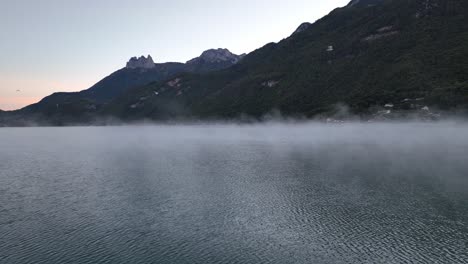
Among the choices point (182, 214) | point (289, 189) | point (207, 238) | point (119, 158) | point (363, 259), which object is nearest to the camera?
point (363, 259)

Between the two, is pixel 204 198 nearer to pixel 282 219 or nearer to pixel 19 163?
pixel 282 219

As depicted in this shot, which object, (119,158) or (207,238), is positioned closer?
(207,238)

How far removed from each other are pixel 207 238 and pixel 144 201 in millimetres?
21558

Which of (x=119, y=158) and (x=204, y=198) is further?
(x=119, y=158)

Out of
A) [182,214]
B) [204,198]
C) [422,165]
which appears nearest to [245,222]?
[182,214]

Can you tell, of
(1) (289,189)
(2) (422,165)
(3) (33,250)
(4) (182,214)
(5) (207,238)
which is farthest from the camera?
(2) (422,165)

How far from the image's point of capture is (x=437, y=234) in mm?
Answer: 38812

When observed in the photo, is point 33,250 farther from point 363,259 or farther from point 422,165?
point 422,165

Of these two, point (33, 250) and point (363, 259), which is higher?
point (33, 250)

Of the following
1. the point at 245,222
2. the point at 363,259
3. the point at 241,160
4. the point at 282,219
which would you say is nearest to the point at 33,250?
the point at 245,222

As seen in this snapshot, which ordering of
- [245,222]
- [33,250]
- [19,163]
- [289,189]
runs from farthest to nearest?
[19,163], [289,189], [245,222], [33,250]

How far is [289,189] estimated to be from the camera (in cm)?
6456

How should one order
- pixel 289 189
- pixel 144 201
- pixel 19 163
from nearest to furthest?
pixel 144 201 → pixel 289 189 → pixel 19 163

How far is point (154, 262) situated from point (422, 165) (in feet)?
252
